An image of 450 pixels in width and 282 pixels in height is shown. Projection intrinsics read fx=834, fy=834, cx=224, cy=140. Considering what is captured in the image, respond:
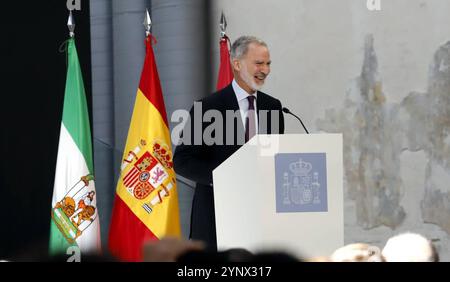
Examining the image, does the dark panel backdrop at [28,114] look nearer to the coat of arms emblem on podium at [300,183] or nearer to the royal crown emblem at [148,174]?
the royal crown emblem at [148,174]

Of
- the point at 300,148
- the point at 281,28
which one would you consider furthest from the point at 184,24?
the point at 300,148

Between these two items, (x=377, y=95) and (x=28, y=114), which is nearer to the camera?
(x=28, y=114)

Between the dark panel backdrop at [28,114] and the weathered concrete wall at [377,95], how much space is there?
1.50m

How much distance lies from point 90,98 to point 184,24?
35.4 inches

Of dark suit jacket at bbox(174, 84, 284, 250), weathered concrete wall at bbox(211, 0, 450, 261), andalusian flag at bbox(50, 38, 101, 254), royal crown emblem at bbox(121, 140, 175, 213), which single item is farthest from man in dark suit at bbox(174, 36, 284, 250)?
weathered concrete wall at bbox(211, 0, 450, 261)

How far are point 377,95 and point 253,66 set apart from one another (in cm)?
250

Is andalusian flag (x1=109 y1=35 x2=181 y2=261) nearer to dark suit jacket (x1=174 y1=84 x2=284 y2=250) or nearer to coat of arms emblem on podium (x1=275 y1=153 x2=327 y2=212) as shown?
dark suit jacket (x1=174 y1=84 x2=284 y2=250)

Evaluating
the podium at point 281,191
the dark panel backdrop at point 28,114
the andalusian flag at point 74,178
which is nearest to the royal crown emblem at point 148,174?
the andalusian flag at point 74,178

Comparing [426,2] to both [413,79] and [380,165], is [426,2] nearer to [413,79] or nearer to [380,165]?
[413,79]

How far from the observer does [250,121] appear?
3535 mm

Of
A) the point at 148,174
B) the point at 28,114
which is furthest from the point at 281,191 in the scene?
the point at 28,114

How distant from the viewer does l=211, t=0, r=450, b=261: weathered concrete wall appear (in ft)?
19.0

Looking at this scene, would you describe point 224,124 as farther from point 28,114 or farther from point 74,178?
point 28,114

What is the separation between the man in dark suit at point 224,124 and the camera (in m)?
3.43
